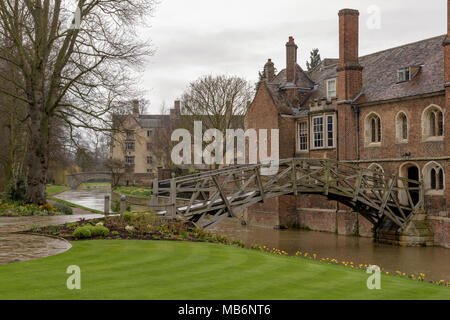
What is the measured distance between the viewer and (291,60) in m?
36.4

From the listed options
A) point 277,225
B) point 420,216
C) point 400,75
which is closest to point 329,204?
point 277,225

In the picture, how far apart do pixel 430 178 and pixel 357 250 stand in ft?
18.5

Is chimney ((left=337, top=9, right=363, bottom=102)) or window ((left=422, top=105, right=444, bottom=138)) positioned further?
chimney ((left=337, top=9, right=363, bottom=102))

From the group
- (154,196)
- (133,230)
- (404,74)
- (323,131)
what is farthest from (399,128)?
(133,230)

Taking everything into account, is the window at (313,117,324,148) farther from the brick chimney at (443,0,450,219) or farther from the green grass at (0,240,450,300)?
the green grass at (0,240,450,300)

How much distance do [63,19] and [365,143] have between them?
1779 centimetres

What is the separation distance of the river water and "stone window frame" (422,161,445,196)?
2966mm

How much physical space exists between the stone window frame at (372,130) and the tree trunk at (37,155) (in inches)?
691

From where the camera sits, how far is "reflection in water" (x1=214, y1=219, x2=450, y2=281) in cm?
1975

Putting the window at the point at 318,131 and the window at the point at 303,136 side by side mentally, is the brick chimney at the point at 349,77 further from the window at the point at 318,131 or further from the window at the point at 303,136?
the window at the point at 303,136

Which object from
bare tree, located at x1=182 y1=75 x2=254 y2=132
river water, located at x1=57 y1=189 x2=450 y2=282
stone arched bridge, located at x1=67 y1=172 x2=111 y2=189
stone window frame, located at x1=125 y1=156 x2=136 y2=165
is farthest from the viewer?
stone window frame, located at x1=125 y1=156 x2=136 y2=165

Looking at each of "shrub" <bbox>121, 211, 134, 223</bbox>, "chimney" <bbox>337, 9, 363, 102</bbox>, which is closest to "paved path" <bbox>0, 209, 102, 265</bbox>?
"shrub" <bbox>121, 211, 134, 223</bbox>

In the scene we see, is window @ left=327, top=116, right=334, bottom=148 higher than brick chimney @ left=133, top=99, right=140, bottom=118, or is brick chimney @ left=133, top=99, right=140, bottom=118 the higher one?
brick chimney @ left=133, top=99, right=140, bottom=118

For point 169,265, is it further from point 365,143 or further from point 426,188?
point 365,143
